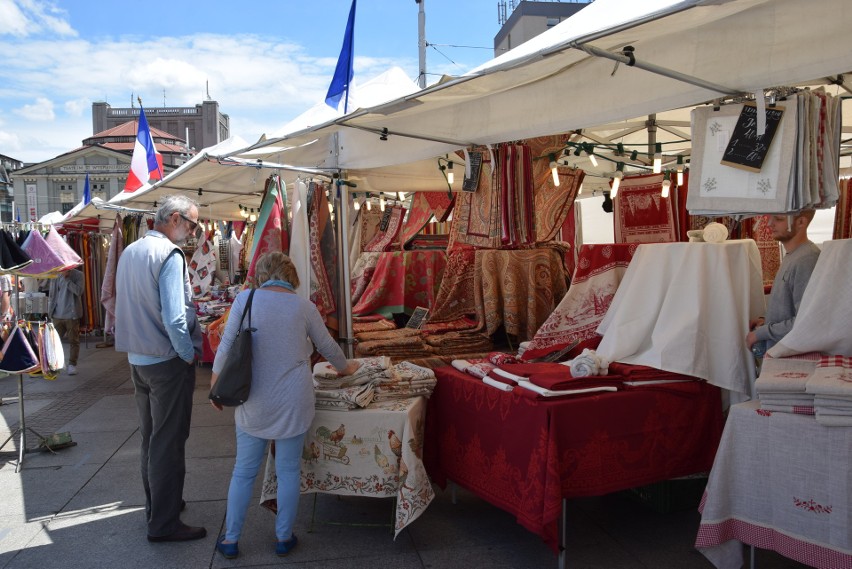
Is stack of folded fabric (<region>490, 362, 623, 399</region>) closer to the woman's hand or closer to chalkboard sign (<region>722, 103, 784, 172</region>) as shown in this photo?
the woman's hand

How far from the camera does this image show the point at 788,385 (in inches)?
105

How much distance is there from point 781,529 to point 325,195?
3760 millimetres

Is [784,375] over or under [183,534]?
over

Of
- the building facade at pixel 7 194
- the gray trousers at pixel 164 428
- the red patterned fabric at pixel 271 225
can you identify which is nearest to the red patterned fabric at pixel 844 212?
the red patterned fabric at pixel 271 225

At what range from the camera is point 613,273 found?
4.42m

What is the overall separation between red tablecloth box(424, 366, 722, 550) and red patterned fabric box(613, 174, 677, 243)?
1806 millimetres

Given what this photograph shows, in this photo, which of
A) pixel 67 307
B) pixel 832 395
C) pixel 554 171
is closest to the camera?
pixel 832 395

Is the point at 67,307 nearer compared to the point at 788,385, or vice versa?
the point at 788,385

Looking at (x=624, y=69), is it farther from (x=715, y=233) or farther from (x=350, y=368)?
(x=350, y=368)

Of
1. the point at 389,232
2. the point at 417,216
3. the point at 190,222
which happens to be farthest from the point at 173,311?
the point at 389,232

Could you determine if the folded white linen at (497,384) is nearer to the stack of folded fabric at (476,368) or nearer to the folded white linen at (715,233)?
the stack of folded fabric at (476,368)

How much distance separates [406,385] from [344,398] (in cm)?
41

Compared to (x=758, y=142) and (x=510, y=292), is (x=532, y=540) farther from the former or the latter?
(x=758, y=142)

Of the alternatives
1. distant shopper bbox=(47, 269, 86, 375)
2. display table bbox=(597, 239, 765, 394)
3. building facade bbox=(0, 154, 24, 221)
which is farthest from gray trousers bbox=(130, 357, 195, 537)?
building facade bbox=(0, 154, 24, 221)
